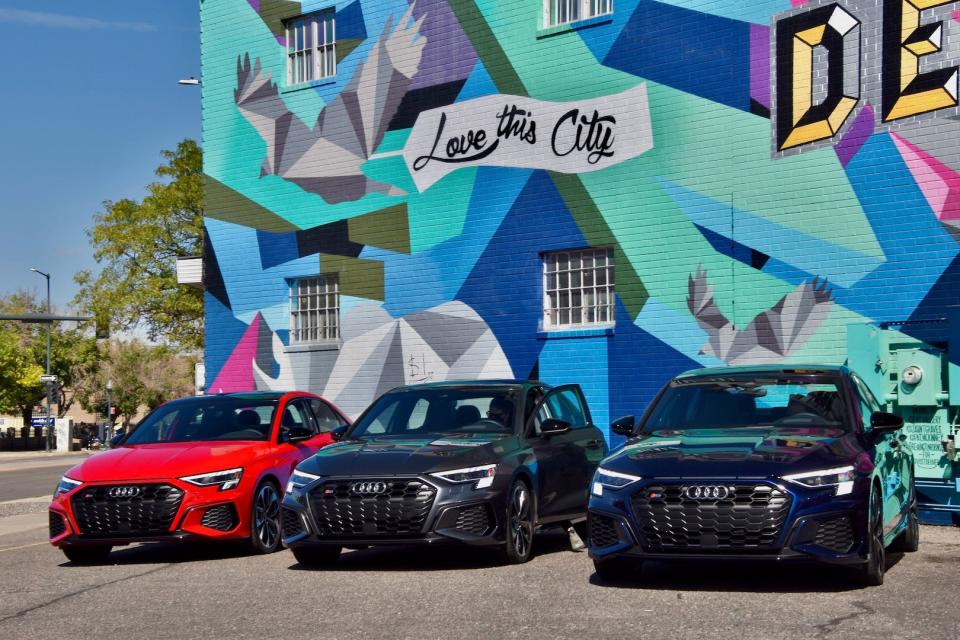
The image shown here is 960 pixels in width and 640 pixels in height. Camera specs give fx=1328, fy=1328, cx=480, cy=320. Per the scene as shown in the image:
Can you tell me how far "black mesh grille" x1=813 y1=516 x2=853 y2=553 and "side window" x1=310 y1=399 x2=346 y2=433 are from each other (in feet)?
21.1

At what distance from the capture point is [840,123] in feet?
58.7

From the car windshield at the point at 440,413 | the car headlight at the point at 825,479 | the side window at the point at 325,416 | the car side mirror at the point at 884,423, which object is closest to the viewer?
the car headlight at the point at 825,479

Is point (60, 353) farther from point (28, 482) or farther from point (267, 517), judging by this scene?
point (267, 517)

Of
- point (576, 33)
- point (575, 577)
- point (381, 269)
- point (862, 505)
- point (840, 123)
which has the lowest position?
point (575, 577)

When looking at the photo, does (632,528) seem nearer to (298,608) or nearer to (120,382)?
(298,608)

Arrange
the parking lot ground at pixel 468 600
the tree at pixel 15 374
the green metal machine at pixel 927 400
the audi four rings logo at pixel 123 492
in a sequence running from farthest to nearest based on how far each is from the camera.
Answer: the tree at pixel 15 374 < the green metal machine at pixel 927 400 < the audi four rings logo at pixel 123 492 < the parking lot ground at pixel 468 600

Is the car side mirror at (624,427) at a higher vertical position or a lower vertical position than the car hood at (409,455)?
higher

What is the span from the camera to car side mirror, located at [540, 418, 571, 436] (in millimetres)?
11227

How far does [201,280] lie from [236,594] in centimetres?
1800

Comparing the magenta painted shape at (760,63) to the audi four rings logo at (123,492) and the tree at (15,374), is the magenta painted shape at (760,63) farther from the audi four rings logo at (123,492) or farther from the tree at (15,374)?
the tree at (15,374)

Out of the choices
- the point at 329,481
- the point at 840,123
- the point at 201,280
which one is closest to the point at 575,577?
the point at 329,481

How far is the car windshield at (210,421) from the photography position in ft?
41.9

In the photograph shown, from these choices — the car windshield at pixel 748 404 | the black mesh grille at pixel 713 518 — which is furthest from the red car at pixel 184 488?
the black mesh grille at pixel 713 518

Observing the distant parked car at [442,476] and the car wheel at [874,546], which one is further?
the distant parked car at [442,476]
